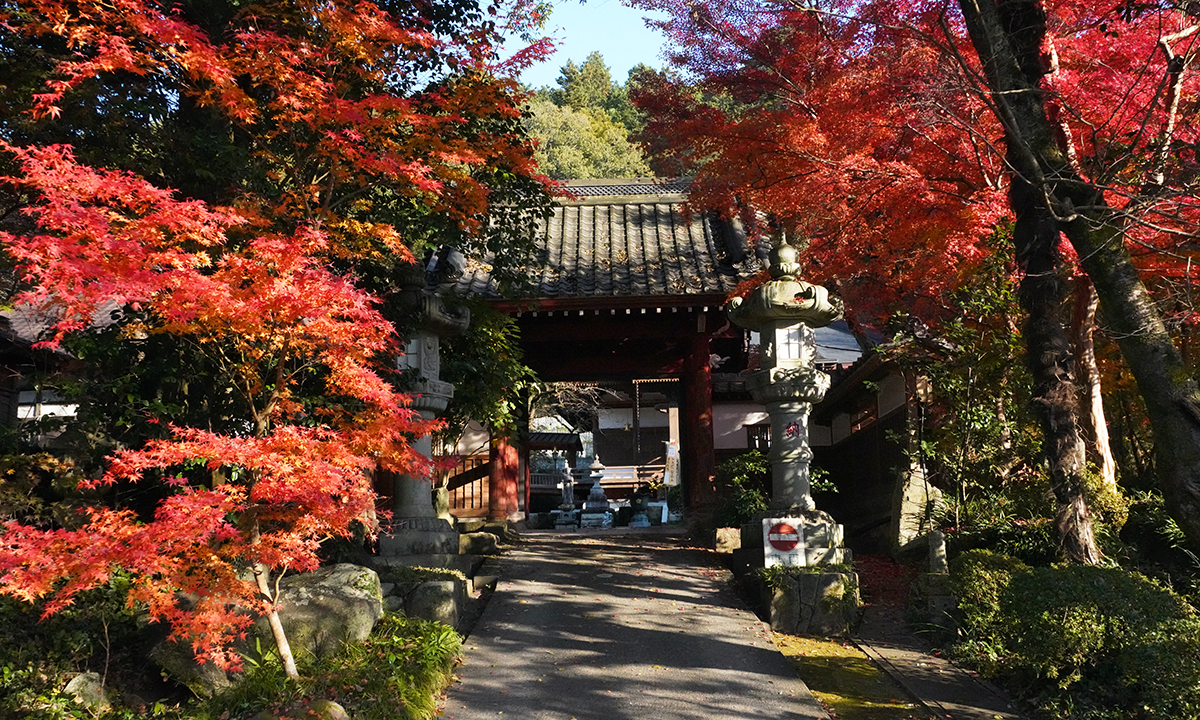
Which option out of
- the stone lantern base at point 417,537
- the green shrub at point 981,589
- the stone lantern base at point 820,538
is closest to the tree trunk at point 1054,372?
the green shrub at point 981,589

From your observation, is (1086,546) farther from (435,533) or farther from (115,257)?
(115,257)

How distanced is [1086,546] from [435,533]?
5.78 m

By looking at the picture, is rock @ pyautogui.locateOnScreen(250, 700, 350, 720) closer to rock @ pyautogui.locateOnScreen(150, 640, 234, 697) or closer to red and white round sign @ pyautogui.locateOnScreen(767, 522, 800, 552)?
rock @ pyautogui.locateOnScreen(150, 640, 234, 697)

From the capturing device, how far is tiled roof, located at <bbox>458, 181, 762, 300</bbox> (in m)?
12.3

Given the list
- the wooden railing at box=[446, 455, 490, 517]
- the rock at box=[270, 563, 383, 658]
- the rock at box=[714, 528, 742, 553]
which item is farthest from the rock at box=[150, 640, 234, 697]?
the wooden railing at box=[446, 455, 490, 517]

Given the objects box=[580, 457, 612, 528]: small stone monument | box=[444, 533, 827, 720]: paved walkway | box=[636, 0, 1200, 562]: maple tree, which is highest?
box=[636, 0, 1200, 562]: maple tree

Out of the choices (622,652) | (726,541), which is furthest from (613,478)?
(622,652)

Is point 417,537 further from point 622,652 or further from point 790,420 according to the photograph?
point 790,420

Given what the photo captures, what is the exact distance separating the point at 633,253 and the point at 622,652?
798cm

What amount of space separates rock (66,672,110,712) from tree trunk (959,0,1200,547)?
6.78 metres

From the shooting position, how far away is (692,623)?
7.59 m

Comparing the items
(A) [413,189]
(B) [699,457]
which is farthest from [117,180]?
(B) [699,457]

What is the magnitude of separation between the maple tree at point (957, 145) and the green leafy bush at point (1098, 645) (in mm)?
752

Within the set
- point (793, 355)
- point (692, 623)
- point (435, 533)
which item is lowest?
point (692, 623)
